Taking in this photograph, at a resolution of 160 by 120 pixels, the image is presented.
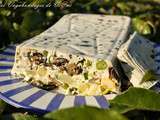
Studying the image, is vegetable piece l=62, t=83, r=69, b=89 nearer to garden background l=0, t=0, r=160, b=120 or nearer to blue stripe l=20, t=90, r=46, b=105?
blue stripe l=20, t=90, r=46, b=105

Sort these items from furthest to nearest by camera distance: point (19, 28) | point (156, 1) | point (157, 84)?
point (156, 1) → point (19, 28) → point (157, 84)

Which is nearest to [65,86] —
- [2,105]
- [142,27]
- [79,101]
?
[79,101]

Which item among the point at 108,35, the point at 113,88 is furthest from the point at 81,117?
the point at 108,35

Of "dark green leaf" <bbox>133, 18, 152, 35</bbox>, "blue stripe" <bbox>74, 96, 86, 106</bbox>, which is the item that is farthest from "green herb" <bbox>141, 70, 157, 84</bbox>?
"dark green leaf" <bbox>133, 18, 152, 35</bbox>

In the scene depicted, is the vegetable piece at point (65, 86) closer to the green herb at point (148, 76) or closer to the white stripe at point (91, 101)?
the white stripe at point (91, 101)

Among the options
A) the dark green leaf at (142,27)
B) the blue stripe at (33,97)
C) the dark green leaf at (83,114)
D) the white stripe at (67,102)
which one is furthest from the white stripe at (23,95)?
the dark green leaf at (142,27)

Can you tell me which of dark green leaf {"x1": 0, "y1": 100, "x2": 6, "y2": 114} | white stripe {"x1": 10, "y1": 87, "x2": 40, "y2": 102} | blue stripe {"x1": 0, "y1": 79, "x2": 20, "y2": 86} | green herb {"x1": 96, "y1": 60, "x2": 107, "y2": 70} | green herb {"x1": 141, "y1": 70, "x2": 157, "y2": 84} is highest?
green herb {"x1": 96, "y1": 60, "x2": 107, "y2": 70}

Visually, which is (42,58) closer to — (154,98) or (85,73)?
(85,73)
